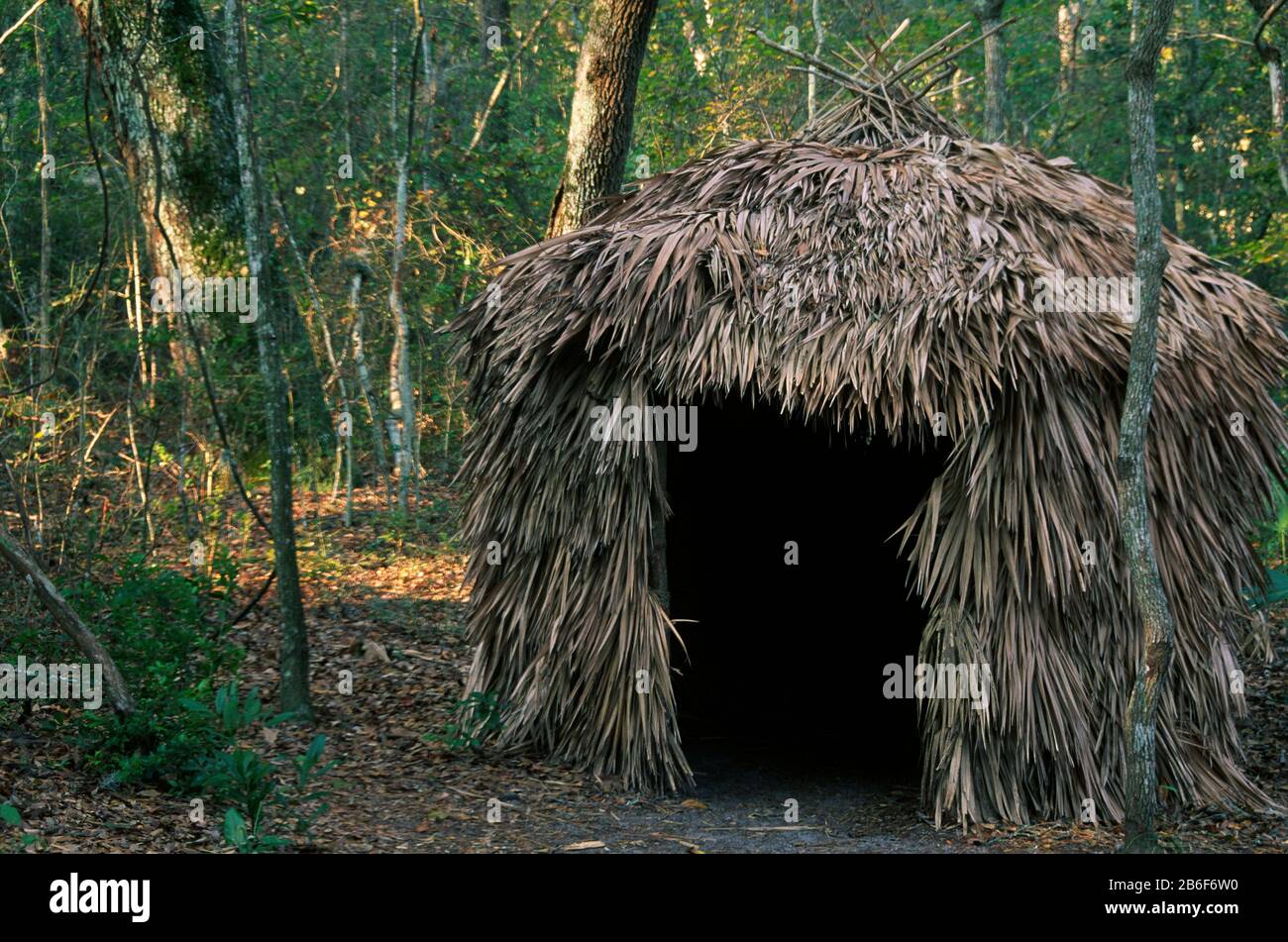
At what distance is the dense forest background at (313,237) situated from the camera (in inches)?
303

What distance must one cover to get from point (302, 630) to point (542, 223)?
799 centimetres

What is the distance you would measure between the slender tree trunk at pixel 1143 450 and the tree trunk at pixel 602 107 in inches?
154

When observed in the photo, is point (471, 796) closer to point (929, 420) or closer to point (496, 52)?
point (929, 420)

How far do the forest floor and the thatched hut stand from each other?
0.91 feet

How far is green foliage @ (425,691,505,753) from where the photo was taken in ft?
24.3

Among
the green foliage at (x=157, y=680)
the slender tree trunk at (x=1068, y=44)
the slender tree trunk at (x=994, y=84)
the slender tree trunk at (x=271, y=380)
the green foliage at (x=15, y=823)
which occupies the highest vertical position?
the slender tree trunk at (x=1068, y=44)

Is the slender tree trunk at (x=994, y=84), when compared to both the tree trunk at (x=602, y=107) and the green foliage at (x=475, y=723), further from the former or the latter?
the green foliage at (x=475, y=723)

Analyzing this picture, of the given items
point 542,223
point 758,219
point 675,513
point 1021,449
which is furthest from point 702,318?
point 542,223

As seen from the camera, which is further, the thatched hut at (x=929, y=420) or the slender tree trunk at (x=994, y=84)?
the slender tree trunk at (x=994, y=84)

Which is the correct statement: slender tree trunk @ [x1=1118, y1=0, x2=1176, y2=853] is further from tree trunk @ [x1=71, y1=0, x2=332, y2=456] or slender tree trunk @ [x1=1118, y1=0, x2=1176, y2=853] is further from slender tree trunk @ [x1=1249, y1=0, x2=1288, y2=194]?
tree trunk @ [x1=71, y1=0, x2=332, y2=456]

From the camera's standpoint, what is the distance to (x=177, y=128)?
10.8 meters

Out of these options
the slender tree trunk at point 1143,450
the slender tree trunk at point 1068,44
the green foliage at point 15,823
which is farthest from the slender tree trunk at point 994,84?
the green foliage at point 15,823

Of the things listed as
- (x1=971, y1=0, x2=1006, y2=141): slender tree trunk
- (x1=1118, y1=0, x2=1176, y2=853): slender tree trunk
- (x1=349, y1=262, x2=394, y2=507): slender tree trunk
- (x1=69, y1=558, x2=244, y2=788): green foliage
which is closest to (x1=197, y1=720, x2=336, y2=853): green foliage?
(x1=69, y1=558, x2=244, y2=788): green foliage

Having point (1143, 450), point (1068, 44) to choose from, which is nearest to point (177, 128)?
point (1143, 450)
